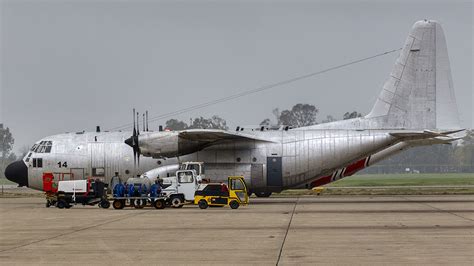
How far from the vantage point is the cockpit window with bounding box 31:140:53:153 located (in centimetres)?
4956

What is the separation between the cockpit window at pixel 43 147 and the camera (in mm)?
49562

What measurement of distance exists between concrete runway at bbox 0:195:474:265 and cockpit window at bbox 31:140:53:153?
39.3 ft

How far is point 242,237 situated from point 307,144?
77.8 feet

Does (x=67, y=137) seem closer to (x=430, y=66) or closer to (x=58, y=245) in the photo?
(x=430, y=66)

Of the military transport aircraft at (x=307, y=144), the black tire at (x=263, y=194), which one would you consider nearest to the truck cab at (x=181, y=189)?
the military transport aircraft at (x=307, y=144)

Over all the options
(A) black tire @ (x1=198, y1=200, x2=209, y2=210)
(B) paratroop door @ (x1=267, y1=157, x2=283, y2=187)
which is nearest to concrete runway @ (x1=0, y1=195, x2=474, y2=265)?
(A) black tire @ (x1=198, y1=200, x2=209, y2=210)

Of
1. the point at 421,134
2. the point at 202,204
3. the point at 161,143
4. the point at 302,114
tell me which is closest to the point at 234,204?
the point at 202,204

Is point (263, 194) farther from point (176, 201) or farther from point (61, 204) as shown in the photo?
point (61, 204)

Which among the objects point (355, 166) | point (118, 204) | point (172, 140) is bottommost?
point (118, 204)

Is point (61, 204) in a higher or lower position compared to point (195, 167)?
lower

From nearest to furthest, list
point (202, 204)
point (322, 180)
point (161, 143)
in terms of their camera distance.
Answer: point (202, 204) < point (161, 143) < point (322, 180)

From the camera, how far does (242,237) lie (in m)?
24.7

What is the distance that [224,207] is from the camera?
140 ft

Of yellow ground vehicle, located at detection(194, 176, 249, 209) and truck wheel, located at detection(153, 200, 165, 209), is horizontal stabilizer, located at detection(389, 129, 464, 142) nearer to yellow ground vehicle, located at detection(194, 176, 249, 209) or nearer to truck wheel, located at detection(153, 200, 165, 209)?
yellow ground vehicle, located at detection(194, 176, 249, 209)
